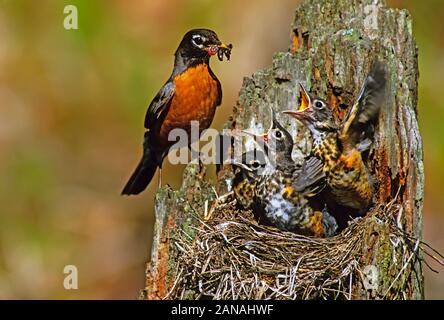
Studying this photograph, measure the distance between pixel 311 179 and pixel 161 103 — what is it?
6.88 ft

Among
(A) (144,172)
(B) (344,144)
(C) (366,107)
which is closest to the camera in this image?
(C) (366,107)

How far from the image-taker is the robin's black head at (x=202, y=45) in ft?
32.0

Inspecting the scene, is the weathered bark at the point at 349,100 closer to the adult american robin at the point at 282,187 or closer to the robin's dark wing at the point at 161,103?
the adult american robin at the point at 282,187

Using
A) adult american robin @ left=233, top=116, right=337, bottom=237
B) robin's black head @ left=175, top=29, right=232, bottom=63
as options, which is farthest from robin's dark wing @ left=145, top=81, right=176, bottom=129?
adult american robin @ left=233, top=116, right=337, bottom=237

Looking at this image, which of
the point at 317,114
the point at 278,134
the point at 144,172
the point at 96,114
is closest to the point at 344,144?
the point at 317,114

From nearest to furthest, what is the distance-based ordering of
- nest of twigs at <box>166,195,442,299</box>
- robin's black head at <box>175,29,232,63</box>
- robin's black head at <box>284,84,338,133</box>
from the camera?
nest of twigs at <box>166,195,442,299</box>, robin's black head at <box>284,84,338,133</box>, robin's black head at <box>175,29,232,63</box>

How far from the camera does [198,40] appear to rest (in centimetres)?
980

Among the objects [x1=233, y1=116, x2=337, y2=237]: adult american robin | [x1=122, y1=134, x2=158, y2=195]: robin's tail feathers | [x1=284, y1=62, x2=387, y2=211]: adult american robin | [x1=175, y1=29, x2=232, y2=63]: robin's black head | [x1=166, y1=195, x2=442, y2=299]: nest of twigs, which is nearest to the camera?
[x1=166, y1=195, x2=442, y2=299]: nest of twigs

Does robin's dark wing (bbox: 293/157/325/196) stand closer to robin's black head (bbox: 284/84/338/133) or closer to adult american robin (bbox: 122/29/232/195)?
robin's black head (bbox: 284/84/338/133)

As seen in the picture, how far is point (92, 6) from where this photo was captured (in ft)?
41.5

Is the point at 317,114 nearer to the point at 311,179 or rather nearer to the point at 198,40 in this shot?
the point at 311,179

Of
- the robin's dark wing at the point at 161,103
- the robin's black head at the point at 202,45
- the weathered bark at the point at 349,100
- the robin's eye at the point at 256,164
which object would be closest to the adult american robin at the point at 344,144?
the weathered bark at the point at 349,100

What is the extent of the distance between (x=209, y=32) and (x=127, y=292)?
368 centimetres

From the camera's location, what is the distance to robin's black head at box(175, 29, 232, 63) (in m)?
9.77
